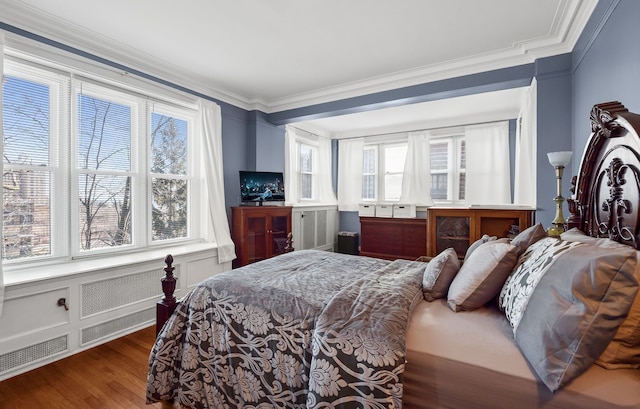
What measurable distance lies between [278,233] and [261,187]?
68 cm

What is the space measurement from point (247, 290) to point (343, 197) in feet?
14.5

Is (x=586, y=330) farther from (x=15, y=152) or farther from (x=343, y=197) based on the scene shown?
(x=343, y=197)

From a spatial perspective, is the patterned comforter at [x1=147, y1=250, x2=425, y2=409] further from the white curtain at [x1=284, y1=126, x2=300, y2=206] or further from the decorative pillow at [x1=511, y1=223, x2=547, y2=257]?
the white curtain at [x1=284, y1=126, x2=300, y2=206]

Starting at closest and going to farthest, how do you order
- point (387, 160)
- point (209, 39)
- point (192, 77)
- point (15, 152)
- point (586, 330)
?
point (586, 330) < point (15, 152) < point (209, 39) < point (192, 77) < point (387, 160)

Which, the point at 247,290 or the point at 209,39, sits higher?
the point at 209,39

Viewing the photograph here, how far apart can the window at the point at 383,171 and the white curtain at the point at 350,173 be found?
0.11 metres

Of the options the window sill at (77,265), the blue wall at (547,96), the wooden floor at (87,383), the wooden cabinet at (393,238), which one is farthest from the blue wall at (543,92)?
the wooden floor at (87,383)

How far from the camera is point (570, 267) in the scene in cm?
102

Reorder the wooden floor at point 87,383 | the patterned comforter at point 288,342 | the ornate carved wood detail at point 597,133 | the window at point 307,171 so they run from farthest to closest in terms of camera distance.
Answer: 1. the window at point 307,171
2. the wooden floor at point 87,383
3. the ornate carved wood detail at point 597,133
4. the patterned comforter at point 288,342

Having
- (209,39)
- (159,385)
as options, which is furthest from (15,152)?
(159,385)

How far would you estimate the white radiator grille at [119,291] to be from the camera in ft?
8.13

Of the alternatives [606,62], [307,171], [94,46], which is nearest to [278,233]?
[307,171]

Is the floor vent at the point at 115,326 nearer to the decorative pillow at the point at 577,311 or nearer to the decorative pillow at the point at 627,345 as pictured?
the decorative pillow at the point at 577,311

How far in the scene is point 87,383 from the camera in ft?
6.57
